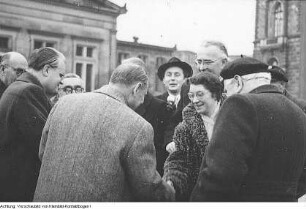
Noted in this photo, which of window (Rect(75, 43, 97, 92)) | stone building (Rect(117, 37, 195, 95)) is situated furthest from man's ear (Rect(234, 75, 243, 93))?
stone building (Rect(117, 37, 195, 95))

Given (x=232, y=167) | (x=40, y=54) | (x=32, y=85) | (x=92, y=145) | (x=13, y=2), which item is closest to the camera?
(x=232, y=167)

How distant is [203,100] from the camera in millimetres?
2047

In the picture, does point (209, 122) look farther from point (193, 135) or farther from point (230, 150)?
point (230, 150)

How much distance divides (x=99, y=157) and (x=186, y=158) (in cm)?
53

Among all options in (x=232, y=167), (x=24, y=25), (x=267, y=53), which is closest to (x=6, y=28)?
(x=24, y=25)

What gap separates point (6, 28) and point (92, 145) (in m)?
5.53

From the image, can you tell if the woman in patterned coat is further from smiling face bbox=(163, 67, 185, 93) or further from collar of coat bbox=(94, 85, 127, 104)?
smiling face bbox=(163, 67, 185, 93)

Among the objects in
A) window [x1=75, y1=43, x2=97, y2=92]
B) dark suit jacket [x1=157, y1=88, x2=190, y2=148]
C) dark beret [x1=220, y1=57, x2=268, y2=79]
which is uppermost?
window [x1=75, y1=43, x2=97, y2=92]

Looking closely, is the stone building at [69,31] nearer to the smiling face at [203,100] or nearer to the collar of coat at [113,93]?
the smiling face at [203,100]

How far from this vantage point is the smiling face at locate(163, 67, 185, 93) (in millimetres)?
2914

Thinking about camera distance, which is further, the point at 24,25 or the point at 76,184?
the point at 24,25

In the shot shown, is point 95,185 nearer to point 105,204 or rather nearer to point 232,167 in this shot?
point 105,204

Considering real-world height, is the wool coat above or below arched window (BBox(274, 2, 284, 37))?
below

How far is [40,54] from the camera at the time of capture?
7.02 ft
